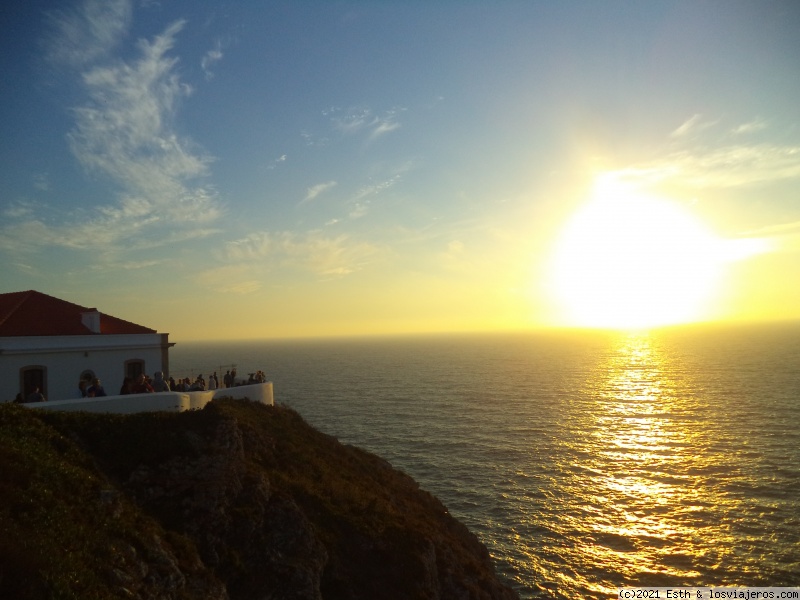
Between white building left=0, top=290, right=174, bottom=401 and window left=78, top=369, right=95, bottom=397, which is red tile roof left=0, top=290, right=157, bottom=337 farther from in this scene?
window left=78, top=369, right=95, bottom=397

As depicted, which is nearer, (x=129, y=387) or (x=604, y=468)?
(x=129, y=387)

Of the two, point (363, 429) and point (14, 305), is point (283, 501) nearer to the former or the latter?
point (14, 305)

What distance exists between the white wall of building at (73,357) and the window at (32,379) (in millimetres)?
132

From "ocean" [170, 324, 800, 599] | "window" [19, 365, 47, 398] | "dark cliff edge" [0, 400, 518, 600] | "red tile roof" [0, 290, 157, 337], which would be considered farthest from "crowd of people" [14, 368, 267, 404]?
"ocean" [170, 324, 800, 599]

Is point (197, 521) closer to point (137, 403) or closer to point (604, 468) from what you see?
point (137, 403)

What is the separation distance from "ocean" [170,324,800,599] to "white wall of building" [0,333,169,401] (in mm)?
9413

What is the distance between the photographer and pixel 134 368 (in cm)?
3291

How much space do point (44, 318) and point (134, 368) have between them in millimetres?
5903

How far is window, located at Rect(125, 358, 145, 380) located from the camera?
3241 cm

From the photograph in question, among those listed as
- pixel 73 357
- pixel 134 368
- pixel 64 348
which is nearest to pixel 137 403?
pixel 64 348

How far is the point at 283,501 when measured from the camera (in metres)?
20.6

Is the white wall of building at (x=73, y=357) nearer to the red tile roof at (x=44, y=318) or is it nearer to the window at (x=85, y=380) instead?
the window at (x=85, y=380)

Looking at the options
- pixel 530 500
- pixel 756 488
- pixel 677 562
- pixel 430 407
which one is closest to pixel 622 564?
pixel 677 562

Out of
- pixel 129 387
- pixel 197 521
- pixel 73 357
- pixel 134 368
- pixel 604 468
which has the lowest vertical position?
pixel 604 468
